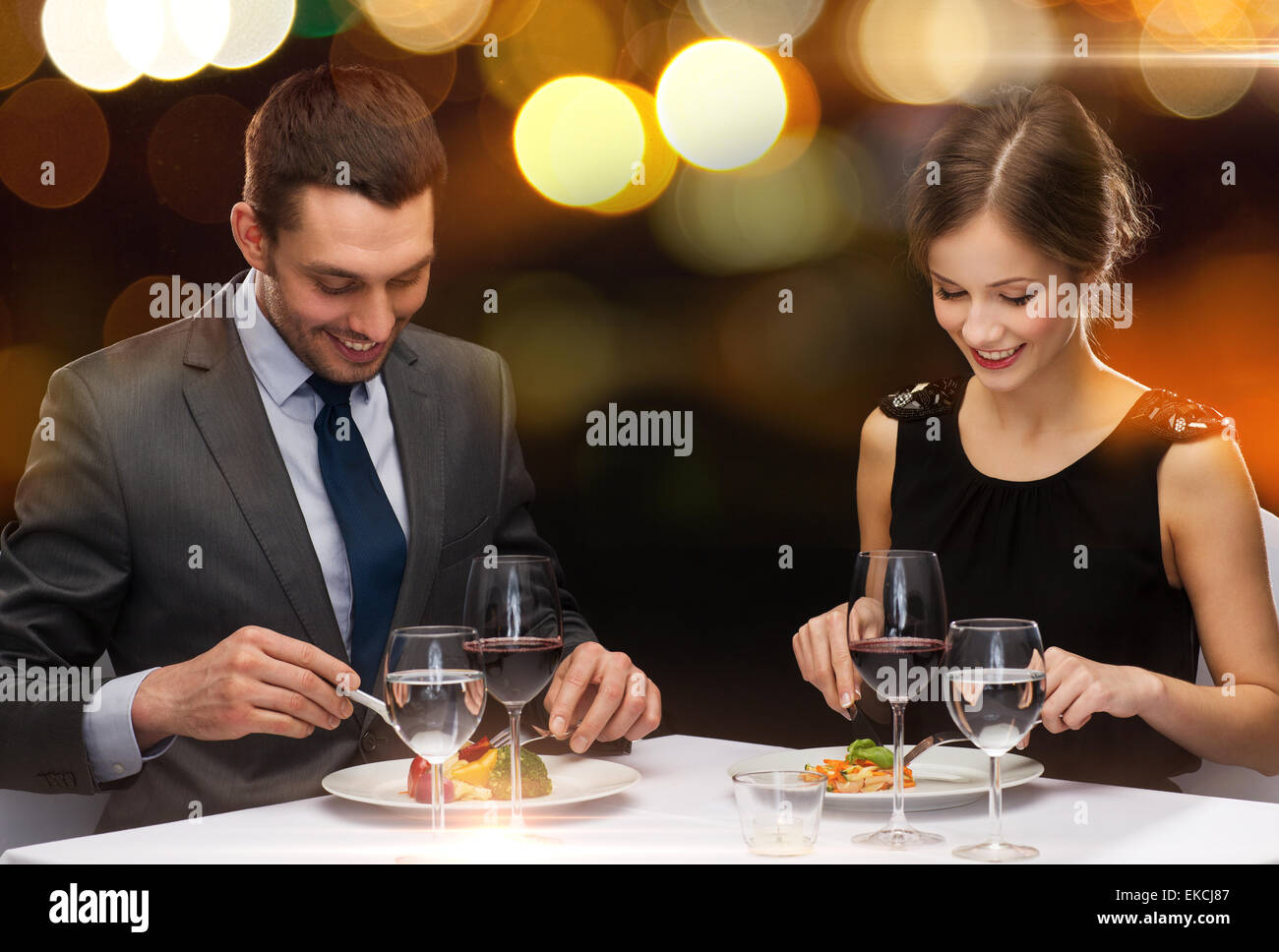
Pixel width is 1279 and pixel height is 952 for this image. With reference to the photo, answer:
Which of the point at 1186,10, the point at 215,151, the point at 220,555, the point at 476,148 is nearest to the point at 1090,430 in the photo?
the point at 220,555

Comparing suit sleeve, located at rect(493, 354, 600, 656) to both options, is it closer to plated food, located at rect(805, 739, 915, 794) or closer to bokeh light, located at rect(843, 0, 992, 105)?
Answer: plated food, located at rect(805, 739, 915, 794)

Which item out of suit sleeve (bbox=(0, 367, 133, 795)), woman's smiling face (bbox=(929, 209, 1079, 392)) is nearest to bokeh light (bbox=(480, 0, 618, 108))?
woman's smiling face (bbox=(929, 209, 1079, 392))

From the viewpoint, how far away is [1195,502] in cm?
217

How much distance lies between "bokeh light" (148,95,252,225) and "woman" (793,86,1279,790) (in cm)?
202

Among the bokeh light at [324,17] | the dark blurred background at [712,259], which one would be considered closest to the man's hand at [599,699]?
the dark blurred background at [712,259]

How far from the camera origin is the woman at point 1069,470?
2.14 metres

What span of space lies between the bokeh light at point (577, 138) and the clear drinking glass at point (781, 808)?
287cm

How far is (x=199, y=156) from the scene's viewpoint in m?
3.44

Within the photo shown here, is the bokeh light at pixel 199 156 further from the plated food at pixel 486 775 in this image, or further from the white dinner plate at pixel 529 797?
the plated food at pixel 486 775

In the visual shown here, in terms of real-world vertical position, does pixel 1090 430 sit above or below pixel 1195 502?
above

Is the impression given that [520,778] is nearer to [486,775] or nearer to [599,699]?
[486,775]

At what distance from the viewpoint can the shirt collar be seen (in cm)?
220
